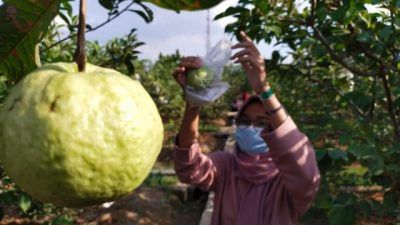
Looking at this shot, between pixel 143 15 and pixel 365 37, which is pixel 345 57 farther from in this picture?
pixel 143 15

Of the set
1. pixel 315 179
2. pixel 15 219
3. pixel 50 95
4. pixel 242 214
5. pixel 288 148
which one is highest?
pixel 50 95

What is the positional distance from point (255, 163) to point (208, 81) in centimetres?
69

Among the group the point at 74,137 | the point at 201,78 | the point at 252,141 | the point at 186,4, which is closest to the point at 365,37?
the point at 252,141

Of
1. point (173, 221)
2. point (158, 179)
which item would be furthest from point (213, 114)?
point (173, 221)

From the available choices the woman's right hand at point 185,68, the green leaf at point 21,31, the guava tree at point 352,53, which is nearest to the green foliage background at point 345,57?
the guava tree at point 352,53

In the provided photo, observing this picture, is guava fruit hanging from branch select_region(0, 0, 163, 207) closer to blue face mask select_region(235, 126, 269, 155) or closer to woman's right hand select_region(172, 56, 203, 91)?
woman's right hand select_region(172, 56, 203, 91)

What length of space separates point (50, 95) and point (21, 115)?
0.05 meters

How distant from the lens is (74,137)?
655mm

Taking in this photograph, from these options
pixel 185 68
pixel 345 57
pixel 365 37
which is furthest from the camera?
pixel 345 57

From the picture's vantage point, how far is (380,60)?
2400mm

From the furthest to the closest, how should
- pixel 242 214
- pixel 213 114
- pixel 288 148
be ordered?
pixel 213 114 < pixel 242 214 < pixel 288 148

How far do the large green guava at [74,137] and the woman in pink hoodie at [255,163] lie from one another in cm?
121

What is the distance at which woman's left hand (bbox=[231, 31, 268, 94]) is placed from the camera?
1854 mm

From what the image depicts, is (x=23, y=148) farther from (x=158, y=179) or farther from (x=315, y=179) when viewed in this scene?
(x=158, y=179)
